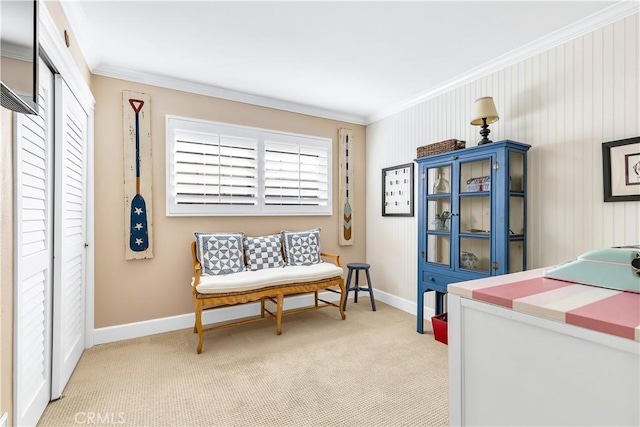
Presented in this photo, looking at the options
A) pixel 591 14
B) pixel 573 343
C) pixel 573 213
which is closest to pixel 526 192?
pixel 573 213

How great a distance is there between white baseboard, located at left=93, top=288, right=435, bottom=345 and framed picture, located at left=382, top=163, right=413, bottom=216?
3.51ft

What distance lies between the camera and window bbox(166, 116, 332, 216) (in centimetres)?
317

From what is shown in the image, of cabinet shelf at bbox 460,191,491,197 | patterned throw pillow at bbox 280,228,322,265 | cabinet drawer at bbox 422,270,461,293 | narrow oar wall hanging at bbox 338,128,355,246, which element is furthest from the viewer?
narrow oar wall hanging at bbox 338,128,355,246

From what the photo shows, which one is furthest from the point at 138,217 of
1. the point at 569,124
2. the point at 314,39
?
the point at 569,124

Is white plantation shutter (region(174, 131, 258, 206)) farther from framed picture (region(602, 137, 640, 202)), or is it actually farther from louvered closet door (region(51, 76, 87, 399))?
framed picture (region(602, 137, 640, 202))

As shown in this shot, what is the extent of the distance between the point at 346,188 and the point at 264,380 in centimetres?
263

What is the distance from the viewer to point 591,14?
2.10m

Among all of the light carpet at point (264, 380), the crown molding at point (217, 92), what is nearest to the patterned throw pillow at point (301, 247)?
the light carpet at point (264, 380)

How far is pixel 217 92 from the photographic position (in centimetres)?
Result: 333

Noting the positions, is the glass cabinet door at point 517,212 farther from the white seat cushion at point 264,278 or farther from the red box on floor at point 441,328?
the white seat cushion at point 264,278

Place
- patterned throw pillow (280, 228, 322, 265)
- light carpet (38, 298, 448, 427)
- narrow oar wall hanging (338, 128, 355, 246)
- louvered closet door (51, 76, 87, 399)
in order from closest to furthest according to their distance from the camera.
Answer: light carpet (38, 298, 448, 427), louvered closet door (51, 76, 87, 399), patterned throw pillow (280, 228, 322, 265), narrow oar wall hanging (338, 128, 355, 246)

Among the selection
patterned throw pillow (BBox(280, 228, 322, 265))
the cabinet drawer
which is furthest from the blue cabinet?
patterned throw pillow (BBox(280, 228, 322, 265))

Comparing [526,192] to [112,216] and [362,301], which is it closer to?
[362,301]

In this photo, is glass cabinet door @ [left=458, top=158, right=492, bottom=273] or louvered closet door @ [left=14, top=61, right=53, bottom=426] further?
glass cabinet door @ [left=458, top=158, right=492, bottom=273]
